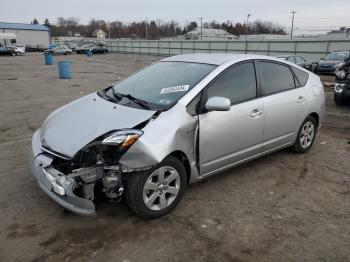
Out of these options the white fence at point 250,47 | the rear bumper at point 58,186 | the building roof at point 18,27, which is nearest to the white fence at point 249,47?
the white fence at point 250,47

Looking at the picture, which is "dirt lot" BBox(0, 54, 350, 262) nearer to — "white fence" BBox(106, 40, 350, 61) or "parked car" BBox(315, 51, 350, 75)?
"parked car" BBox(315, 51, 350, 75)

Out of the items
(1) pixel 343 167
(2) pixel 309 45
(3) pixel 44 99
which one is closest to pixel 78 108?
(1) pixel 343 167

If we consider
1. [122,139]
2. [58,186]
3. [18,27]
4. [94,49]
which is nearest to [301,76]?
[122,139]

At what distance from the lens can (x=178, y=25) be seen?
11919cm

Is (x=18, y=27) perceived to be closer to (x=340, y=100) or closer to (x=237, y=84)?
(x=340, y=100)

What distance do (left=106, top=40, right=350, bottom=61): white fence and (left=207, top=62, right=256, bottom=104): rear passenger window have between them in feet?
71.2

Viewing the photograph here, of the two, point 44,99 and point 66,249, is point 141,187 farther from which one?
point 44,99

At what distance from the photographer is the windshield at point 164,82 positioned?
370 cm

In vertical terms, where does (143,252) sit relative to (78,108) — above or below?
below

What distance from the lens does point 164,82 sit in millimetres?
4035

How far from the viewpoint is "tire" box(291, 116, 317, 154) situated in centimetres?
509

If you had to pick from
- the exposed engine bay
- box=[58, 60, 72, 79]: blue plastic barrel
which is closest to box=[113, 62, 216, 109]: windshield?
the exposed engine bay

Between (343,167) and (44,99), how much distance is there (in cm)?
866

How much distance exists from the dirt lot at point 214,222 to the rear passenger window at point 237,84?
43.5 inches
